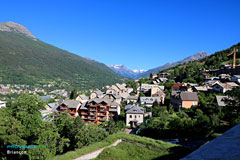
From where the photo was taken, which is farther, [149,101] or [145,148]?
[149,101]

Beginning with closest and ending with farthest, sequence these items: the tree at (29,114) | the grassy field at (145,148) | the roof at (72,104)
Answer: the tree at (29,114)
the grassy field at (145,148)
the roof at (72,104)

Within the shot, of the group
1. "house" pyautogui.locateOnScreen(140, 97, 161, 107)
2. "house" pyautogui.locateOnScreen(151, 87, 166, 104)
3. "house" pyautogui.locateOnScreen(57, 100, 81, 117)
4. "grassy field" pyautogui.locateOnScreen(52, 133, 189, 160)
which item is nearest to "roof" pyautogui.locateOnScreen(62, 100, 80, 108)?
"house" pyautogui.locateOnScreen(57, 100, 81, 117)

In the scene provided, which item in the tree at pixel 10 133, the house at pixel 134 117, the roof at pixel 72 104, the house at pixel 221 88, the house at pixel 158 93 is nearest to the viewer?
the tree at pixel 10 133

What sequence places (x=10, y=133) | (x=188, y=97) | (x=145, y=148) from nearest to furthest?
1. (x=10, y=133)
2. (x=145, y=148)
3. (x=188, y=97)

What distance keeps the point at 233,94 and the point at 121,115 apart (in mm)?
25523

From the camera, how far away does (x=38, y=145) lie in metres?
14.4

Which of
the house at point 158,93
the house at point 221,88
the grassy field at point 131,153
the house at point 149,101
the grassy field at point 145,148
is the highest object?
the house at point 221,88

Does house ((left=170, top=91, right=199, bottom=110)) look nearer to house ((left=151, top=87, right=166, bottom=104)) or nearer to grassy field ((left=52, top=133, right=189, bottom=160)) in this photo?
house ((left=151, top=87, right=166, bottom=104))

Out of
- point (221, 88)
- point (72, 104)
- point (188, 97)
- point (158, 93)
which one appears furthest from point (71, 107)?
point (221, 88)

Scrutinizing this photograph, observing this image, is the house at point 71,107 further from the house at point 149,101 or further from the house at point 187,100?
the house at point 187,100

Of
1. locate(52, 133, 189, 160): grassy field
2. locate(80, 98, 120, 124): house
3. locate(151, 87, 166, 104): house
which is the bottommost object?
locate(52, 133, 189, 160): grassy field

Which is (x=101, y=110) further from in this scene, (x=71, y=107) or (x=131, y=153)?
(x=131, y=153)

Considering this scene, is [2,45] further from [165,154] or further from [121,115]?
[165,154]

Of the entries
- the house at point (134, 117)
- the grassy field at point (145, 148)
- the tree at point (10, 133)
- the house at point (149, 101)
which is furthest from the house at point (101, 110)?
the tree at point (10, 133)
